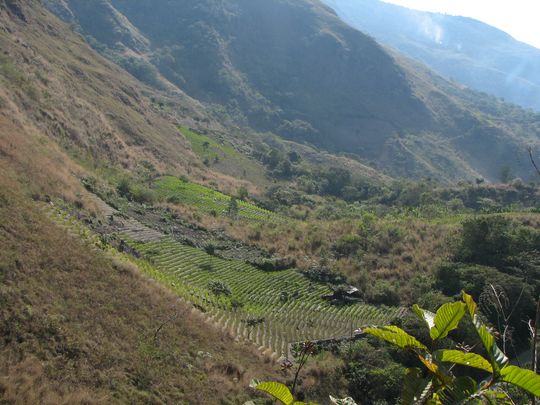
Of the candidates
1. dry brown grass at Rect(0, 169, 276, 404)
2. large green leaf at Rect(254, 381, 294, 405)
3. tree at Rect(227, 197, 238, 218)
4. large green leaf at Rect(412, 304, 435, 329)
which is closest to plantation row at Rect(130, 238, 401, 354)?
dry brown grass at Rect(0, 169, 276, 404)

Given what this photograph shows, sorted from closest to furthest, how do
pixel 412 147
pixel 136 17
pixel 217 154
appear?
pixel 217 154 → pixel 412 147 → pixel 136 17

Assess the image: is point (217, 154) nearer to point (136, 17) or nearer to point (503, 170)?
point (503, 170)

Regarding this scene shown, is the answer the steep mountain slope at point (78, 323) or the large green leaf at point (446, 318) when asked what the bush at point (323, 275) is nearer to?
the steep mountain slope at point (78, 323)

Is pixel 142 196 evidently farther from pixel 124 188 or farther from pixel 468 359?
pixel 468 359

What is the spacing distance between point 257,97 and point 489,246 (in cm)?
11372

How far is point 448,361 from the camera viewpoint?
2.89 meters

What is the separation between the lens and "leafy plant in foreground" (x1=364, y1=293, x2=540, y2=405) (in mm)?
2729

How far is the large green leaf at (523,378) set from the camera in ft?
7.94

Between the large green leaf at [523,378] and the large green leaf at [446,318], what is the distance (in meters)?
0.35

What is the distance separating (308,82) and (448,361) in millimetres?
152415

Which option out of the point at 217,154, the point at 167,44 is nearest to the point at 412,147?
the point at 217,154

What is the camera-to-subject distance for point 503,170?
305 ft

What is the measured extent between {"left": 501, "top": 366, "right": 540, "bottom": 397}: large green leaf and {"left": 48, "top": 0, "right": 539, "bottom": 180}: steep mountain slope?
384 feet

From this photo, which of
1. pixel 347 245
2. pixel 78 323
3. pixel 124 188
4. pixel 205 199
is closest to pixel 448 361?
pixel 78 323
